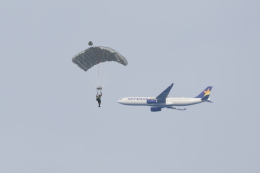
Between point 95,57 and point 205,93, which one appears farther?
point 205,93

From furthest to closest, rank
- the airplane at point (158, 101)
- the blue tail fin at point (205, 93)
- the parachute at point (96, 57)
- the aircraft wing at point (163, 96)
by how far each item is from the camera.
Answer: the blue tail fin at point (205, 93) → the airplane at point (158, 101) → the aircraft wing at point (163, 96) → the parachute at point (96, 57)

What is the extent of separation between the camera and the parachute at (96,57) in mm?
60594

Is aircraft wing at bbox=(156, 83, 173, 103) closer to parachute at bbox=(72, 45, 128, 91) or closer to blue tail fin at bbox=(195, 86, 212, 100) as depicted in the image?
blue tail fin at bbox=(195, 86, 212, 100)

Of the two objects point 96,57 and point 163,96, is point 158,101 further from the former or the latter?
point 96,57

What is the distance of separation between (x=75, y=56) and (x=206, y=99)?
128ft

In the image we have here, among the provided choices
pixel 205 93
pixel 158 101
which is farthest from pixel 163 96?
pixel 205 93

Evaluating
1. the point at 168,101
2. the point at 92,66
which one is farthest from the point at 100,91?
the point at 168,101

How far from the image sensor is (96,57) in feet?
208

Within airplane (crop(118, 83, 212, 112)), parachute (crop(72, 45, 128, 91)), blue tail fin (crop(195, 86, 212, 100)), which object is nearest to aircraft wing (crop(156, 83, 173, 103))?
airplane (crop(118, 83, 212, 112))

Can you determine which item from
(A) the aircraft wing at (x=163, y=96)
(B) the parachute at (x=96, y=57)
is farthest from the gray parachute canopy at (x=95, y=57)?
(A) the aircraft wing at (x=163, y=96)

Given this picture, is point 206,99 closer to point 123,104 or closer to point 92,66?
point 123,104

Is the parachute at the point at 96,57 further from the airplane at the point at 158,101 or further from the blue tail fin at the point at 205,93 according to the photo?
the blue tail fin at the point at 205,93

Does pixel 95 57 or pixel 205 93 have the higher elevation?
pixel 205 93

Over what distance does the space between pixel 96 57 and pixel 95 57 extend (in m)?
0.13
